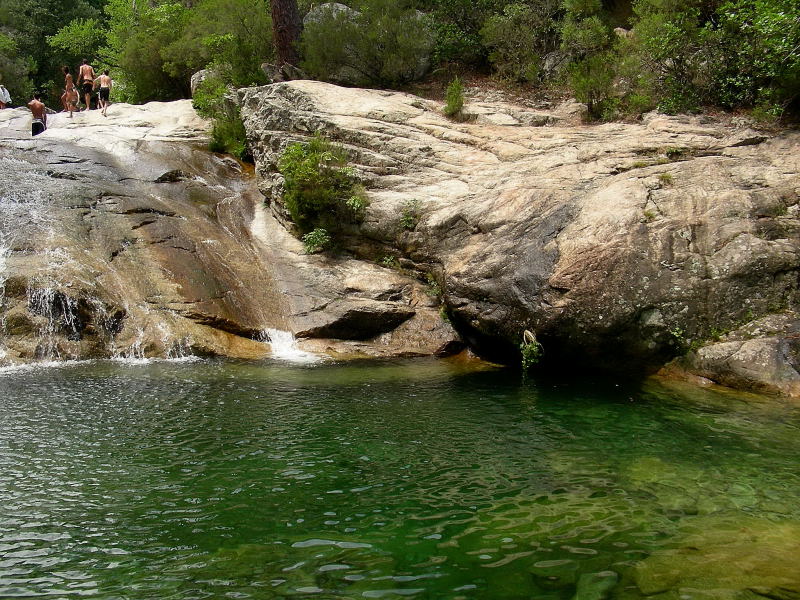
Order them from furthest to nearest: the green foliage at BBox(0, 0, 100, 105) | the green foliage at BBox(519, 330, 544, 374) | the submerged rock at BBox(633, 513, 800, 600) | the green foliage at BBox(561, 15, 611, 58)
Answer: the green foliage at BBox(0, 0, 100, 105) < the green foliage at BBox(561, 15, 611, 58) < the green foliage at BBox(519, 330, 544, 374) < the submerged rock at BBox(633, 513, 800, 600)

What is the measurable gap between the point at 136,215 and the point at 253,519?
43.5 feet

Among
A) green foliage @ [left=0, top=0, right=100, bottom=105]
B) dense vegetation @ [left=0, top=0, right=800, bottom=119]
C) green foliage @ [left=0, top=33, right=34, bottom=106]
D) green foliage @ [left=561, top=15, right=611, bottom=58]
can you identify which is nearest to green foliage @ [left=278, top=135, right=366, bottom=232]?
dense vegetation @ [left=0, top=0, right=800, bottom=119]

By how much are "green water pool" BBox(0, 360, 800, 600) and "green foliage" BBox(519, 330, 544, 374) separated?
67.7 inches

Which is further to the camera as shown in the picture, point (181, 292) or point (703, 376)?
point (181, 292)

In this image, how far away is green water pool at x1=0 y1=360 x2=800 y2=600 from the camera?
4418mm

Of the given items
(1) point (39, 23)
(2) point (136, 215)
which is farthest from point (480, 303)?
(1) point (39, 23)

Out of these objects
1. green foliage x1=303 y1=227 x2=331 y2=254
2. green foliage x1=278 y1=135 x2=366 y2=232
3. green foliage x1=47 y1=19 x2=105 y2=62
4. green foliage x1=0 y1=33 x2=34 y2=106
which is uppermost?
green foliage x1=47 y1=19 x2=105 y2=62

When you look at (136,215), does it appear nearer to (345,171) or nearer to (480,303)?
(345,171)

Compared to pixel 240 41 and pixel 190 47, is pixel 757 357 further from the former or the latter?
pixel 190 47

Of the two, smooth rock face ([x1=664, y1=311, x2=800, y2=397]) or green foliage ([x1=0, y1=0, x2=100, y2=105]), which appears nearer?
smooth rock face ([x1=664, y1=311, x2=800, y2=397])

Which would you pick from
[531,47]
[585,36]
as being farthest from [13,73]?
[585,36]

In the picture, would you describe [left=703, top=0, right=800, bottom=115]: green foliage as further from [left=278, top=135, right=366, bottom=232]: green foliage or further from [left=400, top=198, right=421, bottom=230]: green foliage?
[left=278, top=135, right=366, bottom=232]: green foliage

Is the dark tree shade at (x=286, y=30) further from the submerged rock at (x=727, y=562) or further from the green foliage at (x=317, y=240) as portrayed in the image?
the submerged rock at (x=727, y=562)

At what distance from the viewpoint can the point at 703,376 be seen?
35.8 feet
